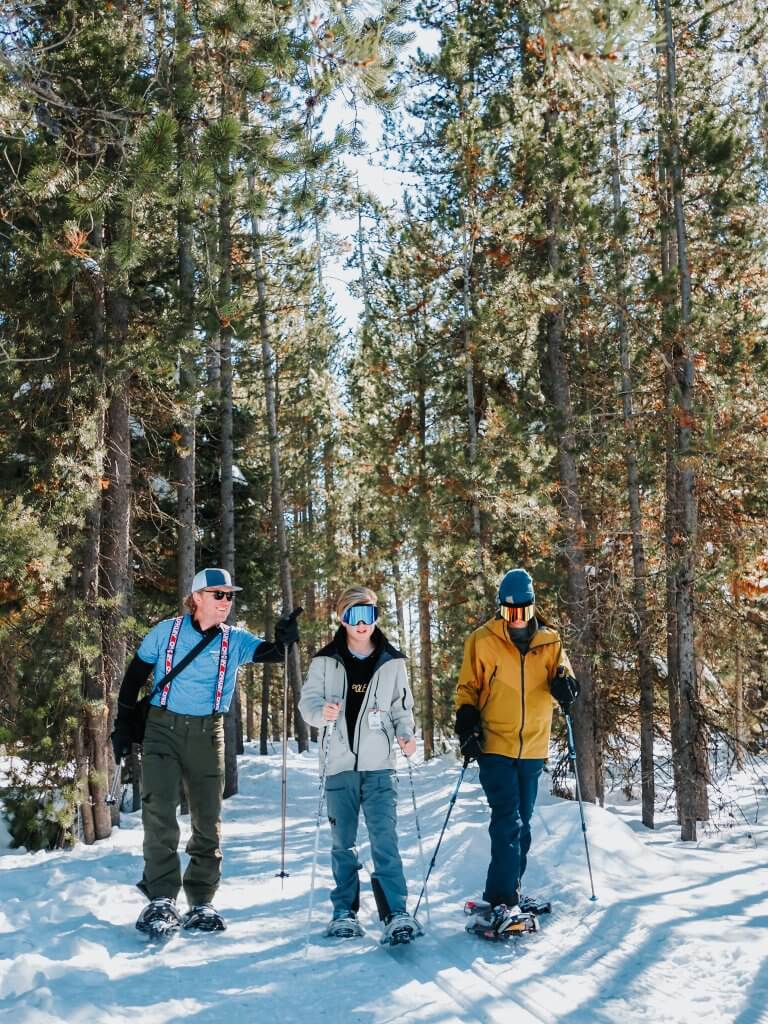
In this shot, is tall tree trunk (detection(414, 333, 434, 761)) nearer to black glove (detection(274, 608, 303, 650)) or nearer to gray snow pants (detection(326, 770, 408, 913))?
black glove (detection(274, 608, 303, 650))

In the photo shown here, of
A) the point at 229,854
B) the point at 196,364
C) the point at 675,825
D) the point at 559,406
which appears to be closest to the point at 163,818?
the point at 229,854

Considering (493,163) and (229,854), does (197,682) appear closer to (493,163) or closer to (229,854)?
(229,854)

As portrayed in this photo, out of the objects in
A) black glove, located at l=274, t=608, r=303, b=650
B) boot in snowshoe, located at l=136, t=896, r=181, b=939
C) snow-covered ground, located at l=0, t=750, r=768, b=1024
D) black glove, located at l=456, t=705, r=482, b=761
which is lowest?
snow-covered ground, located at l=0, t=750, r=768, b=1024

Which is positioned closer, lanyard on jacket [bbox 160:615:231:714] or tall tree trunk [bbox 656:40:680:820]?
lanyard on jacket [bbox 160:615:231:714]

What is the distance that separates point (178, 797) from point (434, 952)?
6.63ft

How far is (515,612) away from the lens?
6055mm

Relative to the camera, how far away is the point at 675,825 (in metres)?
17.0

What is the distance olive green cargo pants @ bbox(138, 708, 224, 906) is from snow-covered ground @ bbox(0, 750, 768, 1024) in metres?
0.39

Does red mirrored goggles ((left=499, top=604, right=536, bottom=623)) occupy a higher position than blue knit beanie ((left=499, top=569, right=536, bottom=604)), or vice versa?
blue knit beanie ((left=499, top=569, right=536, bottom=604))

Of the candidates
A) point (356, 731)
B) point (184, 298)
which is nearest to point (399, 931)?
point (356, 731)

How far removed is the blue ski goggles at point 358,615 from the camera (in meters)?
5.99

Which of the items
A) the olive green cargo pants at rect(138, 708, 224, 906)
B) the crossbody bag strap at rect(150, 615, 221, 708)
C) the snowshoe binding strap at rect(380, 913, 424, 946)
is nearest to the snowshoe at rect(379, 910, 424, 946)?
the snowshoe binding strap at rect(380, 913, 424, 946)

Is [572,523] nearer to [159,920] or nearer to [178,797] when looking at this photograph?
[178,797]

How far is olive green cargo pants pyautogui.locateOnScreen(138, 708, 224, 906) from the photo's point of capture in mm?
5988
